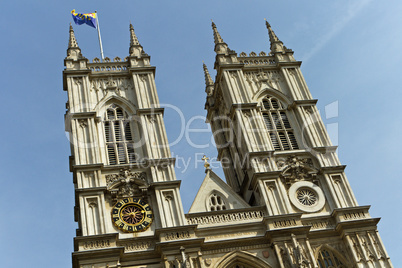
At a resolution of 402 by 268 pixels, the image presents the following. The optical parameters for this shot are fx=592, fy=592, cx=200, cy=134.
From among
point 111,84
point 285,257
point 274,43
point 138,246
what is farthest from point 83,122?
point 274,43

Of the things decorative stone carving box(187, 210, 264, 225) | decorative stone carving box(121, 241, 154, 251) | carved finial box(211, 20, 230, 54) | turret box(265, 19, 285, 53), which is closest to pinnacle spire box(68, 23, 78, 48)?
carved finial box(211, 20, 230, 54)

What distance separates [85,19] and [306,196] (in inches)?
883

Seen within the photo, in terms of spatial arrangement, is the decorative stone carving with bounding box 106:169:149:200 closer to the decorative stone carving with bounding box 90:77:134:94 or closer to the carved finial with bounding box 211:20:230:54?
the decorative stone carving with bounding box 90:77:134:94

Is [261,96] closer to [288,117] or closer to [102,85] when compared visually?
[288,117]

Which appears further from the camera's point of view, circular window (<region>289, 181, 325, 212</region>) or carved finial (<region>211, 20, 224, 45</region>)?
carved finial (<region>211, 20, 224, 45</region>)

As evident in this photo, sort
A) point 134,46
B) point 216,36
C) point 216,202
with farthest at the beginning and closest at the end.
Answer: point 216,36, point 134,46, point 216,202

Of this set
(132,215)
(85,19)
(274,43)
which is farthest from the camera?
(85,19)

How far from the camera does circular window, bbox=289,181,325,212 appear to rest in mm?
35281

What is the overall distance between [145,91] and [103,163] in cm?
658

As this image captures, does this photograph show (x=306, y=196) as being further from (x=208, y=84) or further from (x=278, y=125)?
(x=208, y=84)

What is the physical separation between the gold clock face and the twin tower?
8 centimetres

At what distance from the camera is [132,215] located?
1318 inches

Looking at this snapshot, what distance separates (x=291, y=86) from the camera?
41281 millimetres

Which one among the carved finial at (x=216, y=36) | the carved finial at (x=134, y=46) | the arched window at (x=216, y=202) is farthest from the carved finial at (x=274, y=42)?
A: the arched window at (x=216, y=202)
